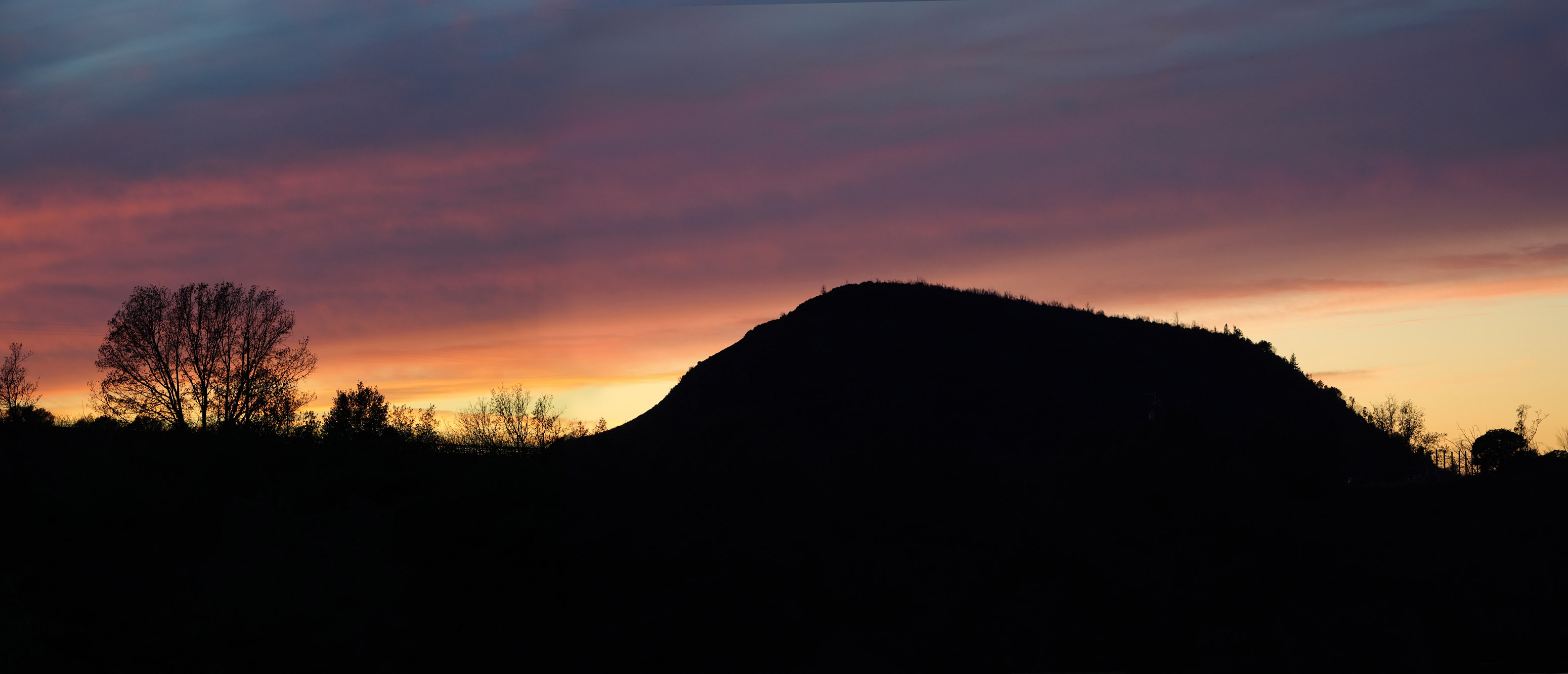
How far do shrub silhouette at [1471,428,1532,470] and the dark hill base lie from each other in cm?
802

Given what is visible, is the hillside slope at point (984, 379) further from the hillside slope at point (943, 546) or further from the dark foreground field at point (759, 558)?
the dark foreground field at point (759, 558)

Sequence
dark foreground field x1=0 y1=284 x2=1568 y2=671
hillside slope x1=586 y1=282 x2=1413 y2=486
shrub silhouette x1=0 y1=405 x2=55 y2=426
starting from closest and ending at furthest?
dark foreground field x1=0 y1=284 x2=1568 y2=671 < shrub silhouette x1=0 y1=405 x2=55 y2=426 < hillside slope x1=586 y1=282 x2=1413 y2=486

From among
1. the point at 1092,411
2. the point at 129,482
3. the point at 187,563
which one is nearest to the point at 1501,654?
the point at 187,563

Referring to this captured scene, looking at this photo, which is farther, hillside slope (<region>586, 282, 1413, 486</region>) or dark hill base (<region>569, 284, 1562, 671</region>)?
hillside slope (<region>586, 282, 1413, 486</region>)

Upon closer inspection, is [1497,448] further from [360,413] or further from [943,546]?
[360,413]

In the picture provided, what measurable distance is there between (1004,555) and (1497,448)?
135 ft

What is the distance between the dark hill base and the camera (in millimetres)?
30531

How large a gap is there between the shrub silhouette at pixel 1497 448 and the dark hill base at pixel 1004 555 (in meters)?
8.02

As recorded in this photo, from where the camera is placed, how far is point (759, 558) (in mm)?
34812

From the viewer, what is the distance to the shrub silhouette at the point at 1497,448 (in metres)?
57.6

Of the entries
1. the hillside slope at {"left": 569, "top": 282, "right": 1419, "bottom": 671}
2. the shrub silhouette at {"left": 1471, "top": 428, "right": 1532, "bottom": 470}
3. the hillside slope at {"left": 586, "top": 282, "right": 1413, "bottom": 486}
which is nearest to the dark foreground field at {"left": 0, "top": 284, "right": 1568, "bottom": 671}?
the hillside slope at {"left": 569, "top": 282, "right": 1419, "bottom": 671}

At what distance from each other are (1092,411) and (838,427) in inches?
853

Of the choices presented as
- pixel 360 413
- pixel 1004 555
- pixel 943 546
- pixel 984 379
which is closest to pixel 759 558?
pixel 943 546

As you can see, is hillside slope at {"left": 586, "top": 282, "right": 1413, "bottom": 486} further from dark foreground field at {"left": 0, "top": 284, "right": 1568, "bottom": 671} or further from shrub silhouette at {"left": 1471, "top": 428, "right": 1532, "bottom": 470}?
dark foreground field at {"left": 0, "top": 284, "right": 1568, "bottom": 671}
